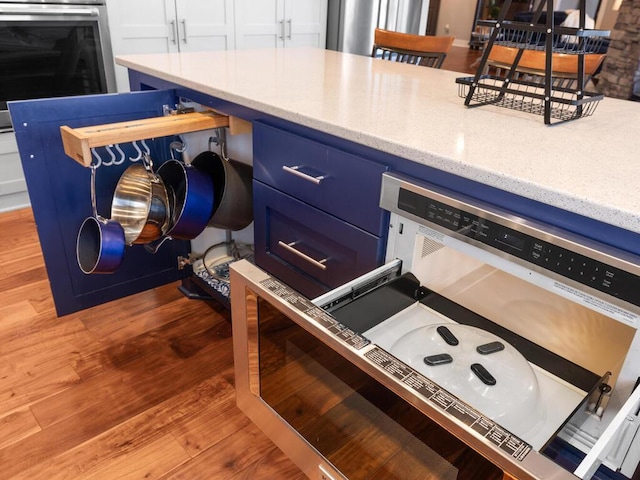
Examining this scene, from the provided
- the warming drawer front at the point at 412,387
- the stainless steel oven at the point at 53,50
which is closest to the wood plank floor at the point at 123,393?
the warming drawer front at the point at 412,387

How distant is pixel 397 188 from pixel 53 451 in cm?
114

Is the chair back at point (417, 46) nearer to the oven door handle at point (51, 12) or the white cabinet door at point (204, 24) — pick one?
the white cabinet door at point (204, 24)

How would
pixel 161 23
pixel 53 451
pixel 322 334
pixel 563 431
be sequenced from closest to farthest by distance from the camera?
1. pixel 322 334
2. pixel 563 431
3. pixel 53 451
4. pixel 161 23

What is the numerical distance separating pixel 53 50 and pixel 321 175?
198cm

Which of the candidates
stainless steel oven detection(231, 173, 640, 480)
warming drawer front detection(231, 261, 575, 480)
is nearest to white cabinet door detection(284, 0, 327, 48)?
stainless steel oven detection(231, 173, 640, 480)

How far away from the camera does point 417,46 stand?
221 cm

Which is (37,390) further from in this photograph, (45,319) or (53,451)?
(45,319)

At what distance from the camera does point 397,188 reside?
40.8 inches

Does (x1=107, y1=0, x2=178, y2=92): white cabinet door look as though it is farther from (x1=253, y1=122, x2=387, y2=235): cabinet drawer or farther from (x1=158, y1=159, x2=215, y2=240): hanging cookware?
(x1=253, y1=122, x2=387, y2=235): cabinet drawer

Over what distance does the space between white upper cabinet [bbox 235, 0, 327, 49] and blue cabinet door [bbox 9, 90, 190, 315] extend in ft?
5.90

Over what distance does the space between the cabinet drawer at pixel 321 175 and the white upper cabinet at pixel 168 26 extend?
1790 mm

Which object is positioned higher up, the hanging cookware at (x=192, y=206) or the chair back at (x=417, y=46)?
the chair back at (x=417, y=46)

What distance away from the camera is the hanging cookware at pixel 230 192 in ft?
5.26

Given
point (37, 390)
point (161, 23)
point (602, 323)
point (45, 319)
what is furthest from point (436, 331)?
point (161, 23)
